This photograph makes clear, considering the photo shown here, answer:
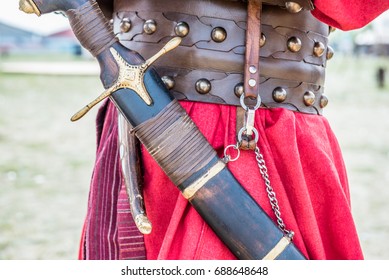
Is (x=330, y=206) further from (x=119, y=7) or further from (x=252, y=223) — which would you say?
(x=119, y=7)

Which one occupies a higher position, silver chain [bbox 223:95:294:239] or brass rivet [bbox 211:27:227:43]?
brass rivet [bbox 211:27:227:43]

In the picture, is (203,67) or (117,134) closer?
(203,67)

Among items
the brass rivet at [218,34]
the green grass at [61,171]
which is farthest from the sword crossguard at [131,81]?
the green grass at [61,171]

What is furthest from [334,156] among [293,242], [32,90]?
[32,90]

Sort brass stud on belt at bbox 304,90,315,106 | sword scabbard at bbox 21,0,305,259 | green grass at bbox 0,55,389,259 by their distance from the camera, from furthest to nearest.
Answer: green grass at bbox 0,55,389,259 → brass stud on belt at bbox 304,90,315,106 → sword scabbard at bbox 21,0,305,259

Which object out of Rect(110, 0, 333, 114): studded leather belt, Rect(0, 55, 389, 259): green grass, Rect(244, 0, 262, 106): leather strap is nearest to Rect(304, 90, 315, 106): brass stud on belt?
Rect(110, 0, 333, 114): studded leather belt

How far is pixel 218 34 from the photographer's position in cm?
106

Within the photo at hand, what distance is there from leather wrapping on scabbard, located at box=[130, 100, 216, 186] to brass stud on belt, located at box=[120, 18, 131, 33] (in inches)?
8.5

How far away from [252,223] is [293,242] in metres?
Answer: 0.09

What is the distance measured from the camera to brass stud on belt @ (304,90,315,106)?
1.14m

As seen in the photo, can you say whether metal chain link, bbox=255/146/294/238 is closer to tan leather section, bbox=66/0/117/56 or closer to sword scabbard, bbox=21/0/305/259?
Answer: sword scabbard, bbox=21/0/305/259

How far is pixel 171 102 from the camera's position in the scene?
1.05 meters
